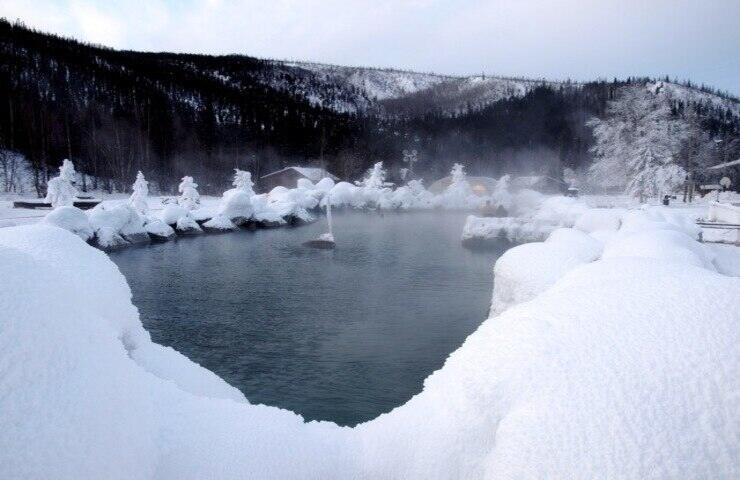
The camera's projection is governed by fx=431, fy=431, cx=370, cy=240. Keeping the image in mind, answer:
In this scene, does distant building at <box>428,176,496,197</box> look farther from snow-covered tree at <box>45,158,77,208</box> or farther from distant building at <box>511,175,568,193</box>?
snow-covered tree at <box>45,158,77,208</box>

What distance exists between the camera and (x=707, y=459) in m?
2.24

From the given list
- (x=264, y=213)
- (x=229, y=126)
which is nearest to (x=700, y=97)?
(x=229, y=126)

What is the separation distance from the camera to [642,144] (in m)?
35.6

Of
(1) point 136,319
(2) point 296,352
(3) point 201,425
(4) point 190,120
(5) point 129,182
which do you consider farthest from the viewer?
(4) point 190,120

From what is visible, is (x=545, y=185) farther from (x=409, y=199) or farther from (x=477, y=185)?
(x=409, y=199)

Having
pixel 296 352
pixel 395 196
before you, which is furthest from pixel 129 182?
pixel 296 352

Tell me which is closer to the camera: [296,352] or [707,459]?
[707,459]

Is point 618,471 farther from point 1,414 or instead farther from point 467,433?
point 1,414

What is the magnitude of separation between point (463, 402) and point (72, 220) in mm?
26930

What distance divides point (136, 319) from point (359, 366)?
732 cm

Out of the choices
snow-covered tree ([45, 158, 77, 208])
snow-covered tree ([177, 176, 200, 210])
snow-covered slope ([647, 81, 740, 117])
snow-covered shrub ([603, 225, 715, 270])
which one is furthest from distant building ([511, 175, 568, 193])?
snow-covered slope ([647, 81, 740, 117])

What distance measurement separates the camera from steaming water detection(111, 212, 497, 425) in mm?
10414

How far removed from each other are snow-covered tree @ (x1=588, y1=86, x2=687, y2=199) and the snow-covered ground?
1457 inches

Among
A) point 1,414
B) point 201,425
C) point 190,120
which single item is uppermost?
point 190,120
